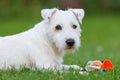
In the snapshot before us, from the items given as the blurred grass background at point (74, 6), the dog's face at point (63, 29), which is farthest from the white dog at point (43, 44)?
the blurred grass background at point (74, 6)

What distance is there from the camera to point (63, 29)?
1007 cm

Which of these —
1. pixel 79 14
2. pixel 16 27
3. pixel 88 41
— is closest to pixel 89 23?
pixel 16 27

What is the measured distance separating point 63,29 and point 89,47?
25.2 feet

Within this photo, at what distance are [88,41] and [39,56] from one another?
10.0 metres

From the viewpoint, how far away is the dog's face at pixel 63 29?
390 inches

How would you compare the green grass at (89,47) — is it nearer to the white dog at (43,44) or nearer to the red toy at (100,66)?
the red toy at (100,66)

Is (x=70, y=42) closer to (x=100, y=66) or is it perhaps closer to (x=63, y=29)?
(x=63, y=29)

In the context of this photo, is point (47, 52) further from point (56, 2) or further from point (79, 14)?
point (56, 2)

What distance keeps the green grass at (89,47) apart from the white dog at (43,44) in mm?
304

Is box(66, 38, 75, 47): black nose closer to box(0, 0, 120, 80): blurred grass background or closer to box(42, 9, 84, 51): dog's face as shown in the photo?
box(42, 9, 84, 51): dog's face

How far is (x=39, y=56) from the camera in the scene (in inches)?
399

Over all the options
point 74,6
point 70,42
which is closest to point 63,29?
point 70,42

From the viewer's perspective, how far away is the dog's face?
991cm

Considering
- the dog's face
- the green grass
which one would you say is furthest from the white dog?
the green grass
